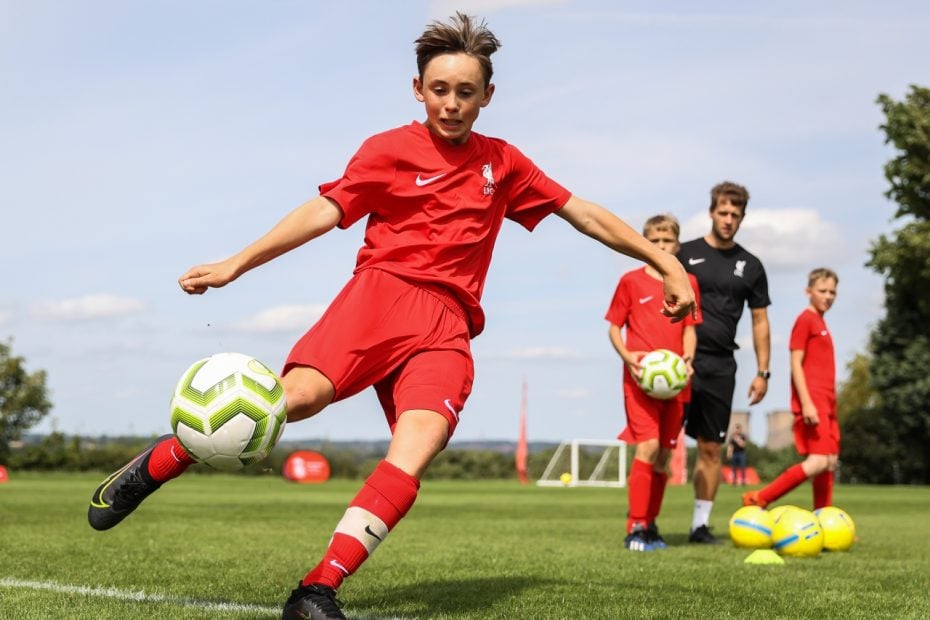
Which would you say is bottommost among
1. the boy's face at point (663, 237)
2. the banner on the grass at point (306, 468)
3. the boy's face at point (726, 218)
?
the banner on the grass at point (306, 468)

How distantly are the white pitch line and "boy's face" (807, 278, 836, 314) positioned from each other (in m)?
6.97

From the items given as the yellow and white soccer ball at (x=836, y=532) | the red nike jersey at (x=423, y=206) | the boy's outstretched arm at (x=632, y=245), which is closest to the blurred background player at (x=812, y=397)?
the yellow and white soccer ball at (x=836, y=532)

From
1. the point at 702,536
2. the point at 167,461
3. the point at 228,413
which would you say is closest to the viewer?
the point at 228,413

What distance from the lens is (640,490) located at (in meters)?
9.11

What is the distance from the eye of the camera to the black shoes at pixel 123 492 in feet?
17.6

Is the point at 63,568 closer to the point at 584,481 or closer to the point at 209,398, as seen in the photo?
the point at 209,398

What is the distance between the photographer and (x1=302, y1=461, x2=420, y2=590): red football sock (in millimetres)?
4402

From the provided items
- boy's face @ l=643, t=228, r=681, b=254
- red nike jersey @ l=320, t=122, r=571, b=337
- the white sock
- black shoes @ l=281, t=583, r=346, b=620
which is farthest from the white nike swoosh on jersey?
the white sock

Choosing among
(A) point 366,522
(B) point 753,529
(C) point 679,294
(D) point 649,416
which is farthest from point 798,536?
(A) point 366,522

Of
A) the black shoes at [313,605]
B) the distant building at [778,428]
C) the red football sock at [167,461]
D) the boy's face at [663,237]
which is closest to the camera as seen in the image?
the black shoes at [313,605]

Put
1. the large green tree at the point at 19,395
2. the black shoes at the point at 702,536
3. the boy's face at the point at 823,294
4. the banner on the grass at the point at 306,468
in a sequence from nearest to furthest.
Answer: the black shoes at the point at 702,536 → the boy's face at the point at 823,294 → the banner on the grass at the point at 306,468 → the large green tree at the point at 19,395

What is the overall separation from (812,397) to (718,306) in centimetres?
159

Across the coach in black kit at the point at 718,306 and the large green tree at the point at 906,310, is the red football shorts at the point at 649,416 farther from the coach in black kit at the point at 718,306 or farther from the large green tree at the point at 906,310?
the large green tree at the point at 906,310

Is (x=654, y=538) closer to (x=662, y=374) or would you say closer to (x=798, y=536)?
(x=798, y=536)
